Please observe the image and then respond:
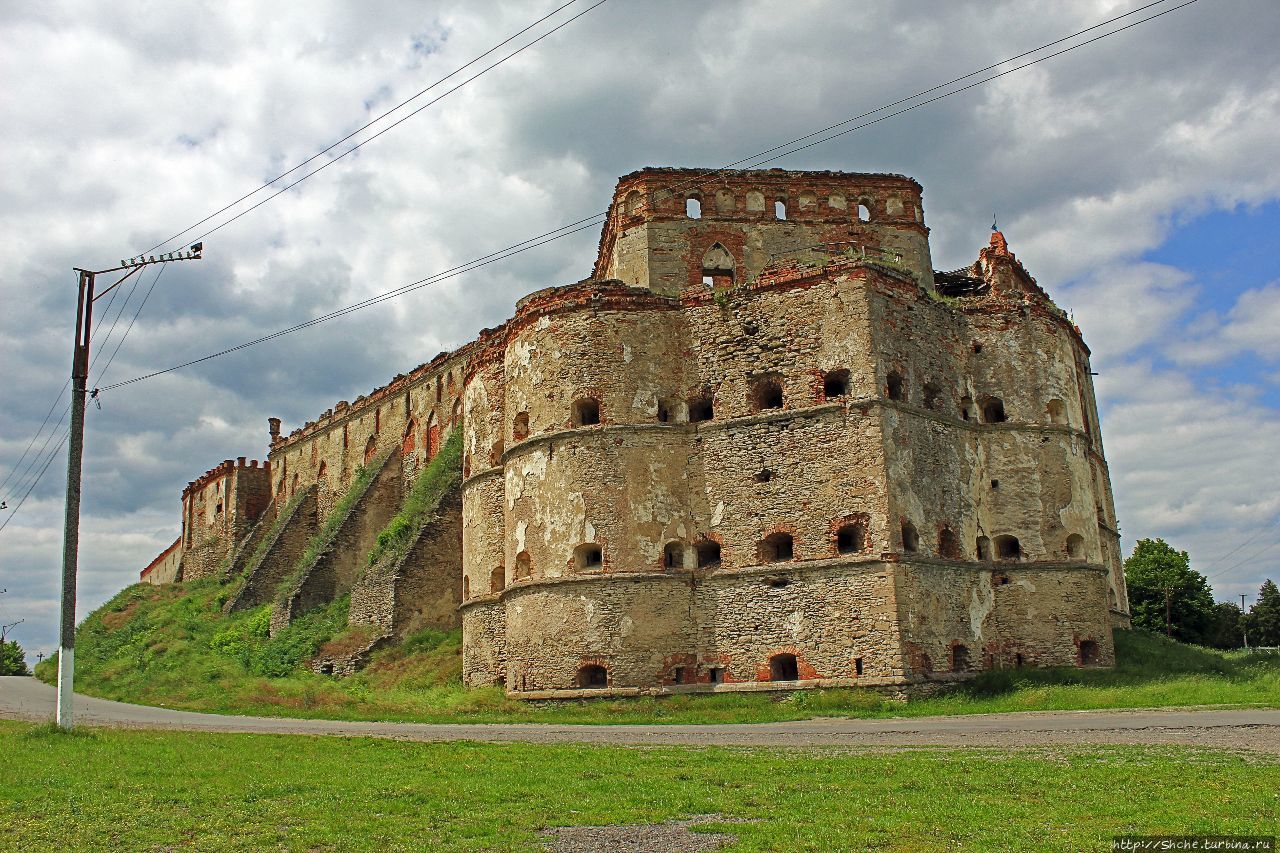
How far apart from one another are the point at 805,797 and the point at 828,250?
82.6 ft

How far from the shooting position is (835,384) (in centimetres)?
2716

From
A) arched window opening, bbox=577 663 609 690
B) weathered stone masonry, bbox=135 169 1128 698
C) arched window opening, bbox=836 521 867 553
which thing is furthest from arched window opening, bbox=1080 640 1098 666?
arched window opening, bbox=577 663 609 690

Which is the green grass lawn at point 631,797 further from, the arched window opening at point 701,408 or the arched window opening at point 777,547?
the arched window opening at point 701,408

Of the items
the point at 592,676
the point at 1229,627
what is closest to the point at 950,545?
the point at 592,676

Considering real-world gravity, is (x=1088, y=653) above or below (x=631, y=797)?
above

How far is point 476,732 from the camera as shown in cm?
2014

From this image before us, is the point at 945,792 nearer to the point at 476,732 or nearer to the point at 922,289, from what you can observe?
the point at 476,732

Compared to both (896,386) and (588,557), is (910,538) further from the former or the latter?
(588,557)

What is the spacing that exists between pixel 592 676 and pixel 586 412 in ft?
22.9

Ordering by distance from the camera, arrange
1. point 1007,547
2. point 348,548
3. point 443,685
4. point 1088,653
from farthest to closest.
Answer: point 348,548, point 443,685, point 1007,547, point 1088,653

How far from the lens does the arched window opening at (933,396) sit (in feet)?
92.4

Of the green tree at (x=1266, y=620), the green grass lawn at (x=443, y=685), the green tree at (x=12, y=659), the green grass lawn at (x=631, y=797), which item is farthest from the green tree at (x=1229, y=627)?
the green tree at (x=12, y=659)

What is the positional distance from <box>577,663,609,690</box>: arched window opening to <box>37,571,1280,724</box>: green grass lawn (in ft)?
2.04

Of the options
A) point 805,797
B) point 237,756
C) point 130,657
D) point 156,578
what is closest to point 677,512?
point 237,756
